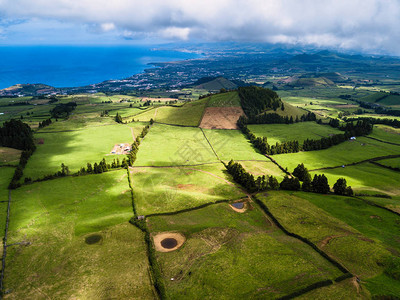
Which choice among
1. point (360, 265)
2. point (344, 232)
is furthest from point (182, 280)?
point (344, 232)

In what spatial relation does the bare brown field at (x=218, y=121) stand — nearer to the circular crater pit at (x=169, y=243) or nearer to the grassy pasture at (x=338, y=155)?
the grassy pasture at (x=338, y=155)

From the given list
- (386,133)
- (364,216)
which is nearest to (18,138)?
(364,216)

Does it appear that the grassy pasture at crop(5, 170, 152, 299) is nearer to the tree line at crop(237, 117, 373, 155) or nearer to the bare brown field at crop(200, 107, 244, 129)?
the tree line at crop(237, 117, 373, 155)

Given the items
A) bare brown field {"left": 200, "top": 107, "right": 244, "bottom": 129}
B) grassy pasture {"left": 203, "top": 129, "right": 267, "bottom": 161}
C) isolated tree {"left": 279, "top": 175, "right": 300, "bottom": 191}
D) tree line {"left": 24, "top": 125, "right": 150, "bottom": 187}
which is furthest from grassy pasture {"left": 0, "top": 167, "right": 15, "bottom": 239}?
bare brown field {"left": 200, "top": 107, "right": 244, "bottom": 129}

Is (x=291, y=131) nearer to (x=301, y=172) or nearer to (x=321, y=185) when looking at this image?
(x=301, y=172)

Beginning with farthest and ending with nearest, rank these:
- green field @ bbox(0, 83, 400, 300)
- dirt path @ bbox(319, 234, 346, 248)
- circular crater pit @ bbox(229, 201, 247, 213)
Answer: circular crater pit @ bbox(229, 201, 247, 213) → dirt path @ bbox(319, 234, 346, 248) → green field @ bbox(0, 83, 400, 300)
